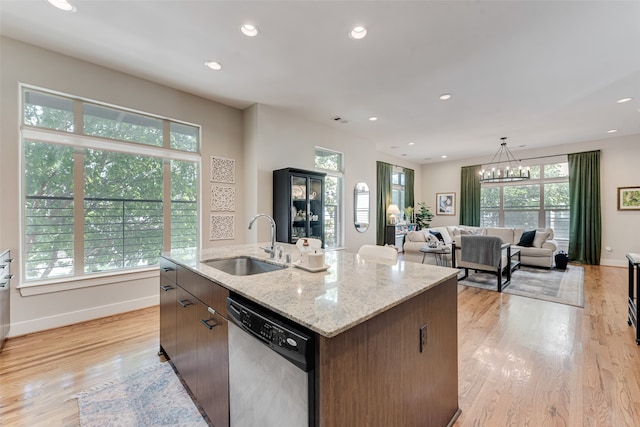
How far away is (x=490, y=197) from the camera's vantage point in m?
7.77

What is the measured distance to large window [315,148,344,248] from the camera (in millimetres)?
5160

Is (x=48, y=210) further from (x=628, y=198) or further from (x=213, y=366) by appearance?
(x=628, y=198)

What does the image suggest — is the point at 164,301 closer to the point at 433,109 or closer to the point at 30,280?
the point at 30,280

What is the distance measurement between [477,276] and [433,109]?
10.4 ft

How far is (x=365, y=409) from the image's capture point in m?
0.99

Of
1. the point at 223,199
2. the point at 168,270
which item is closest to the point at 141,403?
the point at 168,270

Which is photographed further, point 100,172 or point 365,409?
point 100,172

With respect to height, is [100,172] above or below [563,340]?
above

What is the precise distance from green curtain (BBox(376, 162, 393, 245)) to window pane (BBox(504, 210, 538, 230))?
10.9 ft

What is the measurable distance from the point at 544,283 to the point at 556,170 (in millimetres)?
3901

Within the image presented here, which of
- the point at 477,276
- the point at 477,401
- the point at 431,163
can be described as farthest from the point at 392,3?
the point at 431,163

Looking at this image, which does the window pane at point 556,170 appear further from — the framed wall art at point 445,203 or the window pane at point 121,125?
the window pane at point 121,125

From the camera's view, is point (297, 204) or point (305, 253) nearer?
point (305, 253)

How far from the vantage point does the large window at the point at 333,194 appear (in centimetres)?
516
